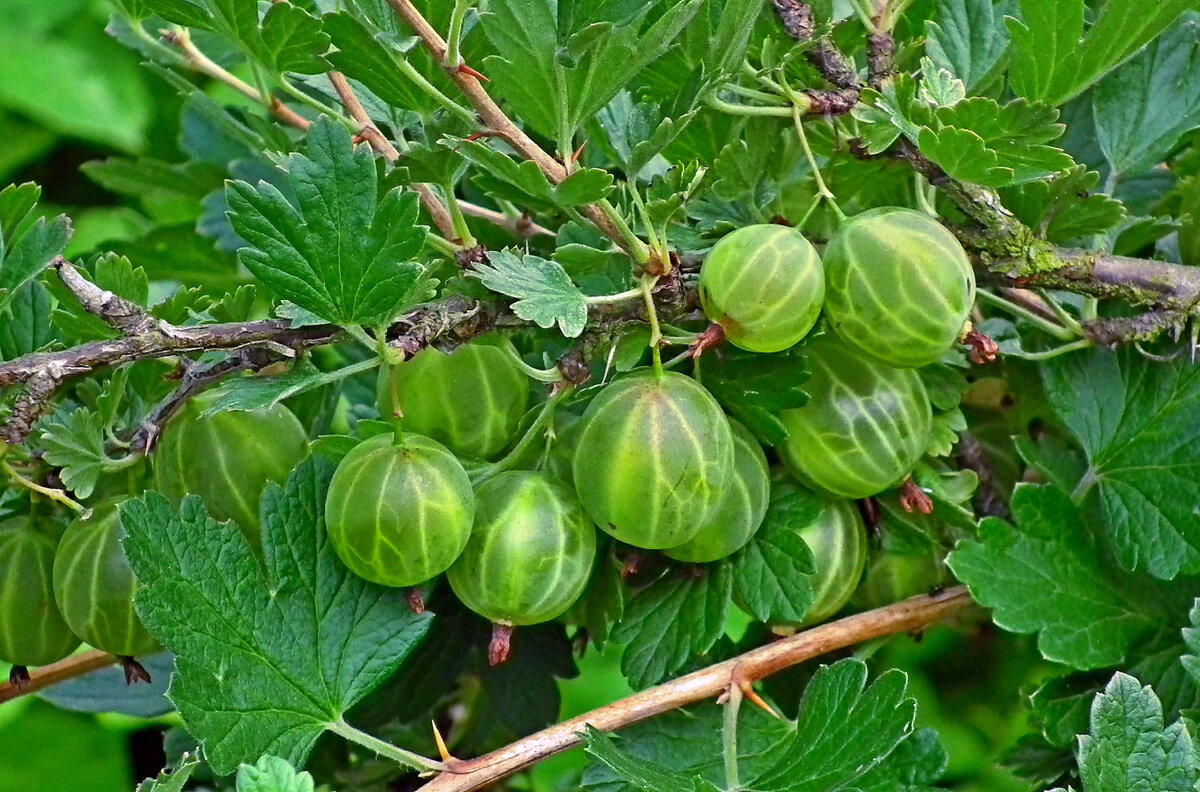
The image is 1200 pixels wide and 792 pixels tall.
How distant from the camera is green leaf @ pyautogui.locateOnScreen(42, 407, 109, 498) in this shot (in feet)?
1.95

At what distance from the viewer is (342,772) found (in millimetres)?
862

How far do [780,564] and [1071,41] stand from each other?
334mm

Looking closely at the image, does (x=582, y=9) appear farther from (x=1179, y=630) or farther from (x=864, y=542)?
(x=1179, y=630)

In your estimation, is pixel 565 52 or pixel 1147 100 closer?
pixel 565 52

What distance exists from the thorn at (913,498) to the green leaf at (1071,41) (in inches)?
9.2

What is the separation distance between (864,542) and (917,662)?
2.31 ft

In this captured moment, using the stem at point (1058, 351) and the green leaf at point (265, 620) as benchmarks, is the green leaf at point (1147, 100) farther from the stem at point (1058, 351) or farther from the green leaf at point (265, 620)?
the green leaf at point (265, 620)

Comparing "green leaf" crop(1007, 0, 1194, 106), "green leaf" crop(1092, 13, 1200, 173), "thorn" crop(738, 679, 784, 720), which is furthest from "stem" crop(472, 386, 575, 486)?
"green leaf" crop(1092, 13, 1200, 173)

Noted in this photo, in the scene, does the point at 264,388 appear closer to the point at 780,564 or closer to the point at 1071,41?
the point at 780,564

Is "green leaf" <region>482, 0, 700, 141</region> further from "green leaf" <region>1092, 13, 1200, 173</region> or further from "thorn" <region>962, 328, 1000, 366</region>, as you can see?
"green leaf" <region>1092, 13, 1200, 173</region>

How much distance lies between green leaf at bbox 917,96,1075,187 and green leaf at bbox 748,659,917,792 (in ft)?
0.90

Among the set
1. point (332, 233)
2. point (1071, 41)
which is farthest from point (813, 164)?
point (332, 233)

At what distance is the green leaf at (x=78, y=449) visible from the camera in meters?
0.60

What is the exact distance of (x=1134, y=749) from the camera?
562mm
